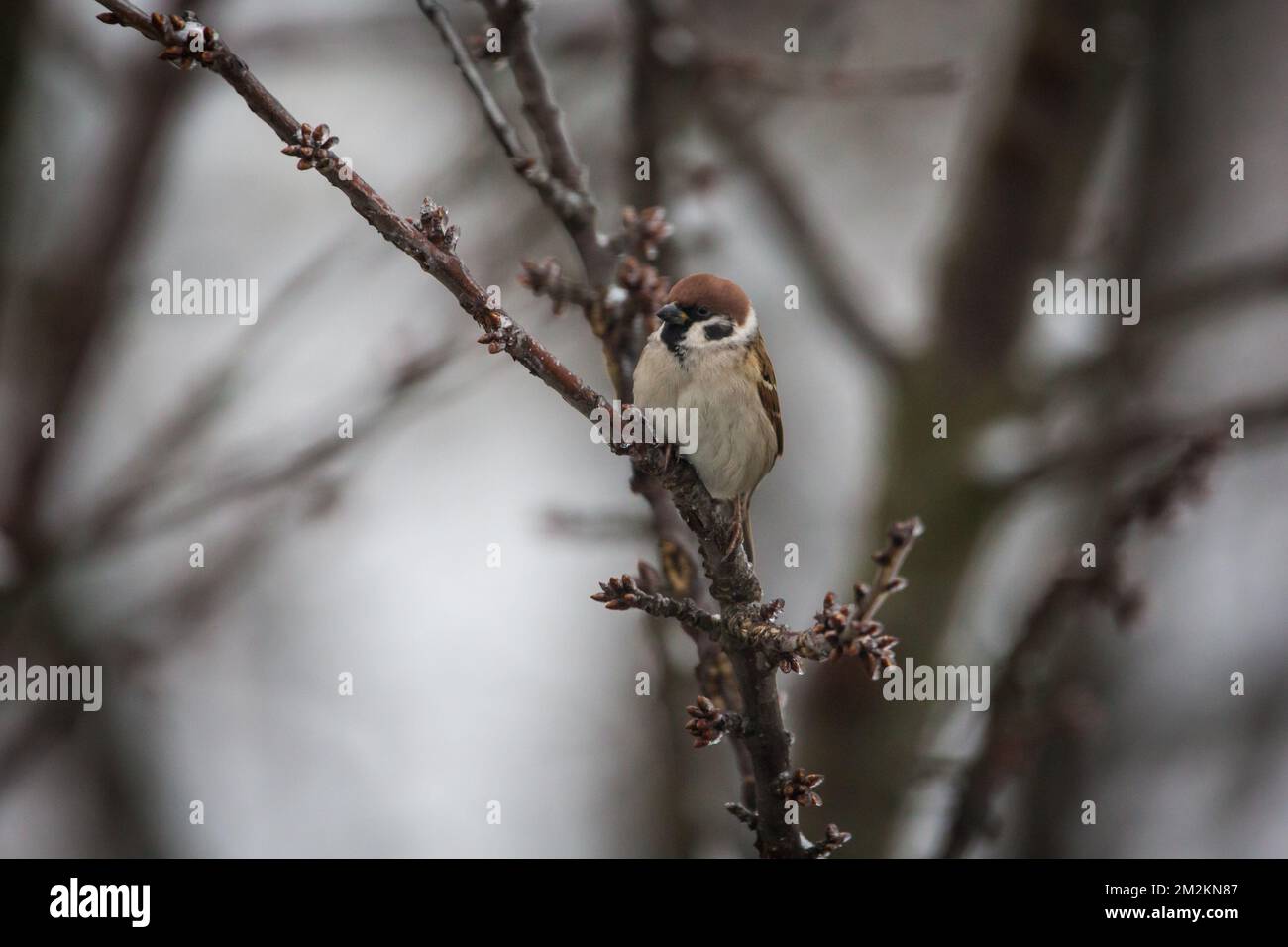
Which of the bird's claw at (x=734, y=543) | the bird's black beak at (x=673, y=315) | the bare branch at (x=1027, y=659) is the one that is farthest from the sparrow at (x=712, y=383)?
the bare branch at (x=1027, y=659)

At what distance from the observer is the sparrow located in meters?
3.34

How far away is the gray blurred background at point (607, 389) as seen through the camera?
418 cm

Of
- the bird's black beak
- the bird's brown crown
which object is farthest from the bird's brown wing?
the bird's black beak

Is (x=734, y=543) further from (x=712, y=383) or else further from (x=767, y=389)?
(x=767, y=389)

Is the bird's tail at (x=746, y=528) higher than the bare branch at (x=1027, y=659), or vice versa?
the bird's tail at (x=746, y=528)

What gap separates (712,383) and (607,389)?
2.87m

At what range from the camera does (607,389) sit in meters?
6.25

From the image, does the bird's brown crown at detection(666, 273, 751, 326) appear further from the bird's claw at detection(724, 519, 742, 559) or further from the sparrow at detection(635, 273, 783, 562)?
the bird's claw at detection(724, 519, 742, 559)

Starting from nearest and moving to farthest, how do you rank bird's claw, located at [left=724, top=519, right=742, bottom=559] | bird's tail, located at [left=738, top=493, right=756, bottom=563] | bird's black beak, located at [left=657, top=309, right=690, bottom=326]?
1. bird's claw, located at [left=724, top=519, right=742, bottom=559]
2. bird's tail, located at [left=738, top=493, right=756, bottom=563]
3. bird's black beak, located at [left=657, top=309, right=690, bottom=326]

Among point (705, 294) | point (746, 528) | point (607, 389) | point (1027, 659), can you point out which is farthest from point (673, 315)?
point (607, 389)

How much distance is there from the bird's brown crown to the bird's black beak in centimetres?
4

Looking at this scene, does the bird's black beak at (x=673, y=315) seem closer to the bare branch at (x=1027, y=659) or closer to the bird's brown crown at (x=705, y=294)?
the bird's brown crown at (x=705, y=294)
